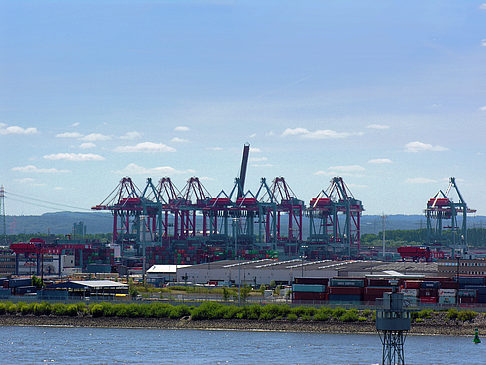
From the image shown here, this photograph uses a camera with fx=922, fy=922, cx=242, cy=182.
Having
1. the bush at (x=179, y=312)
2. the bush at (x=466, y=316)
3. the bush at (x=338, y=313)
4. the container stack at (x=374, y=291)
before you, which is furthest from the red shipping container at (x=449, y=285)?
the bush at (x=179, y=312)

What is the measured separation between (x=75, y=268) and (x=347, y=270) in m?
71.4

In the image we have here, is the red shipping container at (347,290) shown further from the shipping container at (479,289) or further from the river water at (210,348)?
the river water at (210,348)

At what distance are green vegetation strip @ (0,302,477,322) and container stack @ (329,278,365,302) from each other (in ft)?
18.0

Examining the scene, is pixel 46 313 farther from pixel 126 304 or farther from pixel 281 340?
pixel 281 340

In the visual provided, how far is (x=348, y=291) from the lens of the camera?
305 feet

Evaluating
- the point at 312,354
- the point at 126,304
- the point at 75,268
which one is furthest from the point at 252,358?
the point at 75,268

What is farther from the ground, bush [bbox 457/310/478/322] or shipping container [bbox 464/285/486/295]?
shipping container [bbox 464/285/486/295]

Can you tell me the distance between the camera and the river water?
64.4 m

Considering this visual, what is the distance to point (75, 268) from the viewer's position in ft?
564

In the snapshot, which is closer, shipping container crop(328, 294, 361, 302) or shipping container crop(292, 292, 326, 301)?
shipping container crop(328, 294, 361, 302)

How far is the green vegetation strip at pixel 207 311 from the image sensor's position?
84.2 meters

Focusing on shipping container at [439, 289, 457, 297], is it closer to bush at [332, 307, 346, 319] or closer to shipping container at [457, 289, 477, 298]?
shipping container at [457, 289, 477, 298]

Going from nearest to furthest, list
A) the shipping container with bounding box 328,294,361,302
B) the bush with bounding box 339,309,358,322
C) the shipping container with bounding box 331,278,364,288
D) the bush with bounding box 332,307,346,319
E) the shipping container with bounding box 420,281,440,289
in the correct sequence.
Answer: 1. the bush with bounding box 339,309,358,322
2. the bush with bounding box 332,307,346,319
3. the shipping container with bounding box 328,294,361,302
4. the shipping container with bounding box 420,281,440,289
5. the shipping container with bounding box 331,278,364,288

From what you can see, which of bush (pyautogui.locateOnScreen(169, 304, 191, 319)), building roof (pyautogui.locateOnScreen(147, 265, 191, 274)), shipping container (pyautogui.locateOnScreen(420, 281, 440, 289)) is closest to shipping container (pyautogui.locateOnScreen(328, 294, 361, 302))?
shipping container (pyautogui.locateOnScreen(420, 281, 440, 289))
